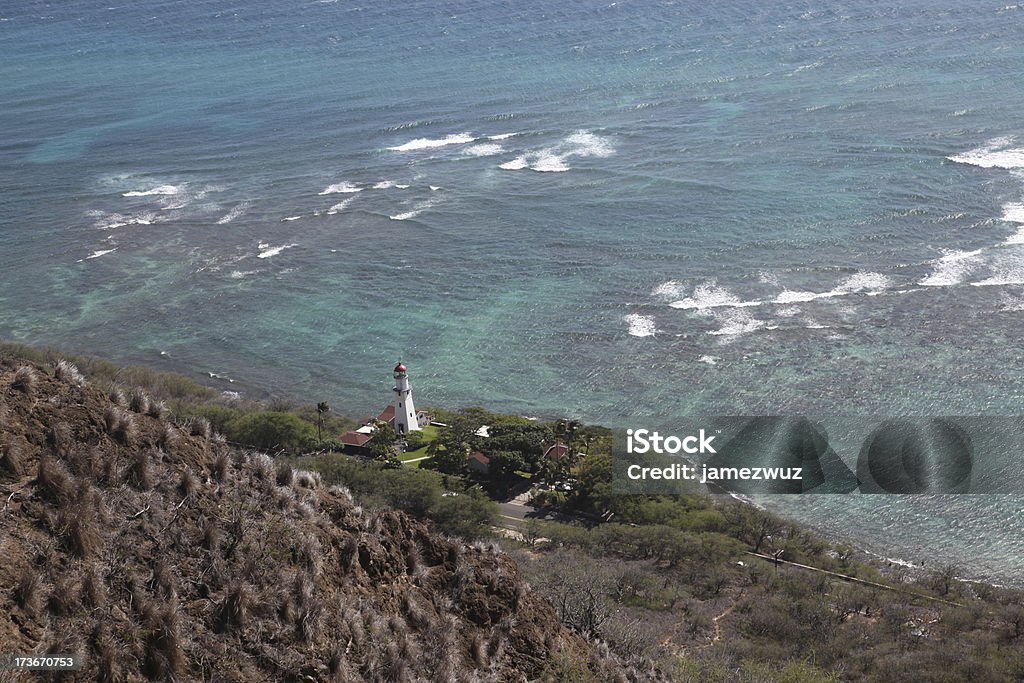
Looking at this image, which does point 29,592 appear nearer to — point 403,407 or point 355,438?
point 355,438

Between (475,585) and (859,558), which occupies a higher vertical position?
(475,585)

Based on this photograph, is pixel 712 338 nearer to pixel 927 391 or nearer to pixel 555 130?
pixel 927 391

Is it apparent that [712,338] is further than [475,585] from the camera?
Yes

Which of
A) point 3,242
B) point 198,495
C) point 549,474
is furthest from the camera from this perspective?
point 3,242

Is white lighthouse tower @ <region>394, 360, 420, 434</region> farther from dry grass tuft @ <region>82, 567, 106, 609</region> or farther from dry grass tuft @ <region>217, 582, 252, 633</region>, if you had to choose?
dry grass tuft @ <region>82, 567, 106, 609</region>

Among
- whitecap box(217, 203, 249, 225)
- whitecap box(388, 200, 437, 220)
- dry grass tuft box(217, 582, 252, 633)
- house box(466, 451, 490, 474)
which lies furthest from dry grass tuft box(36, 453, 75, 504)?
whitecap box(217, 203, 249, 225)

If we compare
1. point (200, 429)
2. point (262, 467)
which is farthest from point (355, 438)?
point (262, 467)

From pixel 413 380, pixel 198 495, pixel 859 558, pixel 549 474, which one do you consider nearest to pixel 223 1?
→ pixel 413 380
